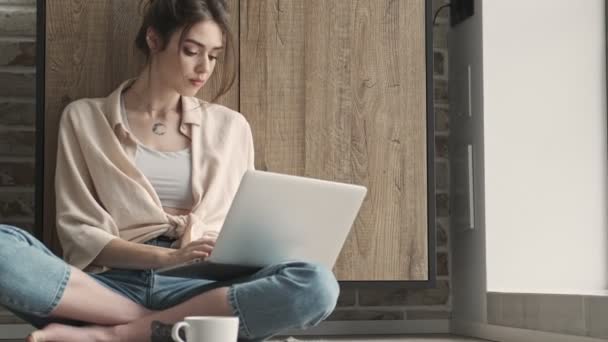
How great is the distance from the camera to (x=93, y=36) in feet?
9.72

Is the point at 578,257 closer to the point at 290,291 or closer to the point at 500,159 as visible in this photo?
the point at 500,159

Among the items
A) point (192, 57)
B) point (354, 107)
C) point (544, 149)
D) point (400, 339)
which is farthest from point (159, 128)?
point (544, 149)

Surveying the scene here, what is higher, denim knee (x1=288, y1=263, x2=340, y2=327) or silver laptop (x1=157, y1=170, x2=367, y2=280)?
silver laptop (x1=157, y1=170, x2=367, y2=280)

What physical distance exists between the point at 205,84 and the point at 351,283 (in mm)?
815

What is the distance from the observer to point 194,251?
2.32 m

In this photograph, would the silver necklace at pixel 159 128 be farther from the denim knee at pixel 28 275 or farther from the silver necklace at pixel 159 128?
the denim knee at pixel 28 275

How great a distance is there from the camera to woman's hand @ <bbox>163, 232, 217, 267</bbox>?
90.7 inches

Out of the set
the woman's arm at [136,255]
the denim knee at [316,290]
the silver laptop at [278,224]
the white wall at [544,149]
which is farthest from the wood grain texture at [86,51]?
the white wall at [544,149]

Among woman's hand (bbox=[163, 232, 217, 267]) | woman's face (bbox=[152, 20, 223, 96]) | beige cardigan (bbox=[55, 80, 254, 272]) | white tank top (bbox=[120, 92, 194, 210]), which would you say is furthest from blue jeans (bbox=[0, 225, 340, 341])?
woman's face (bbox=[152, 20, 223, 96])

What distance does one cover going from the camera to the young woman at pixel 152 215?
2299mm

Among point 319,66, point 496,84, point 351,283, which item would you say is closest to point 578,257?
point 496,84

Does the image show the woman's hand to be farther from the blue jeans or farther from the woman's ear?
the woman's ear

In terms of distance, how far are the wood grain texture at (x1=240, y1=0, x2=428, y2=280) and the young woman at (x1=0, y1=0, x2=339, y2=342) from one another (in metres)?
0.16

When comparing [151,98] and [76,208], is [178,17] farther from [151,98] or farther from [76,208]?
[76,208]
